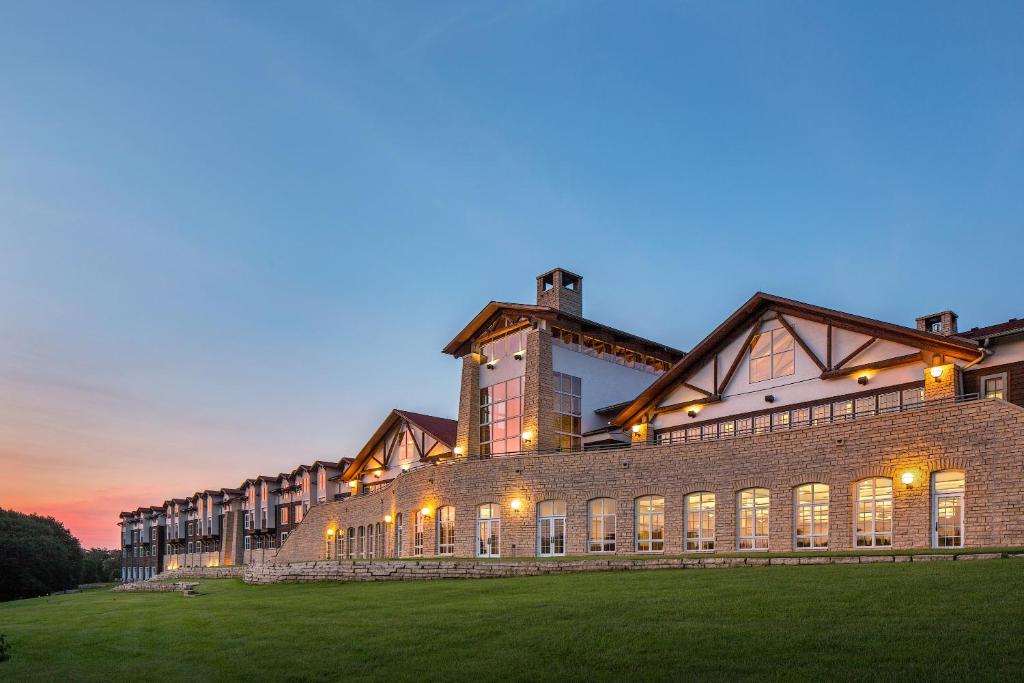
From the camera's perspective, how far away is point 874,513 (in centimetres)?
2625

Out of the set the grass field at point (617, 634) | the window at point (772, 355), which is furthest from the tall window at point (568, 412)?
the grass field at point (617, 634)

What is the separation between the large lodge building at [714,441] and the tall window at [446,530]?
0.37ft

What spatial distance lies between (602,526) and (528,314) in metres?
11.6

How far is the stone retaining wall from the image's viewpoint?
21.9m

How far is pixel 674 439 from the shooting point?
36.2 metres

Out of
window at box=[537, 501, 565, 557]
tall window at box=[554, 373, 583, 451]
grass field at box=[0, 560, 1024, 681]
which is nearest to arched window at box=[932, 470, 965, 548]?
grass field at box=[0, 560, 1024, 681]

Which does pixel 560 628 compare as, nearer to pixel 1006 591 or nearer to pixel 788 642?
pixel 788 642

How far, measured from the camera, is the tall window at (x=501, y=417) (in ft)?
137

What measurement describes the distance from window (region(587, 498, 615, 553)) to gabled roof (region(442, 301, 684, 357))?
10.0 metres

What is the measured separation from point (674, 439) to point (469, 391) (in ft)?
38.6

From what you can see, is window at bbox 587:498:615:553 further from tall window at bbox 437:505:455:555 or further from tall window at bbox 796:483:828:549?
tall window at bbox 437:505:455:555

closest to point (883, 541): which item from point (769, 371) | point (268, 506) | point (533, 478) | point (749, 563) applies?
point (749, 563)

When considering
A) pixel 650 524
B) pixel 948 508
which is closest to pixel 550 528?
pixel 650 524

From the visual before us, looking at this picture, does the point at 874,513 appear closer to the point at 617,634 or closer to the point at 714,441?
the point at 714,441
